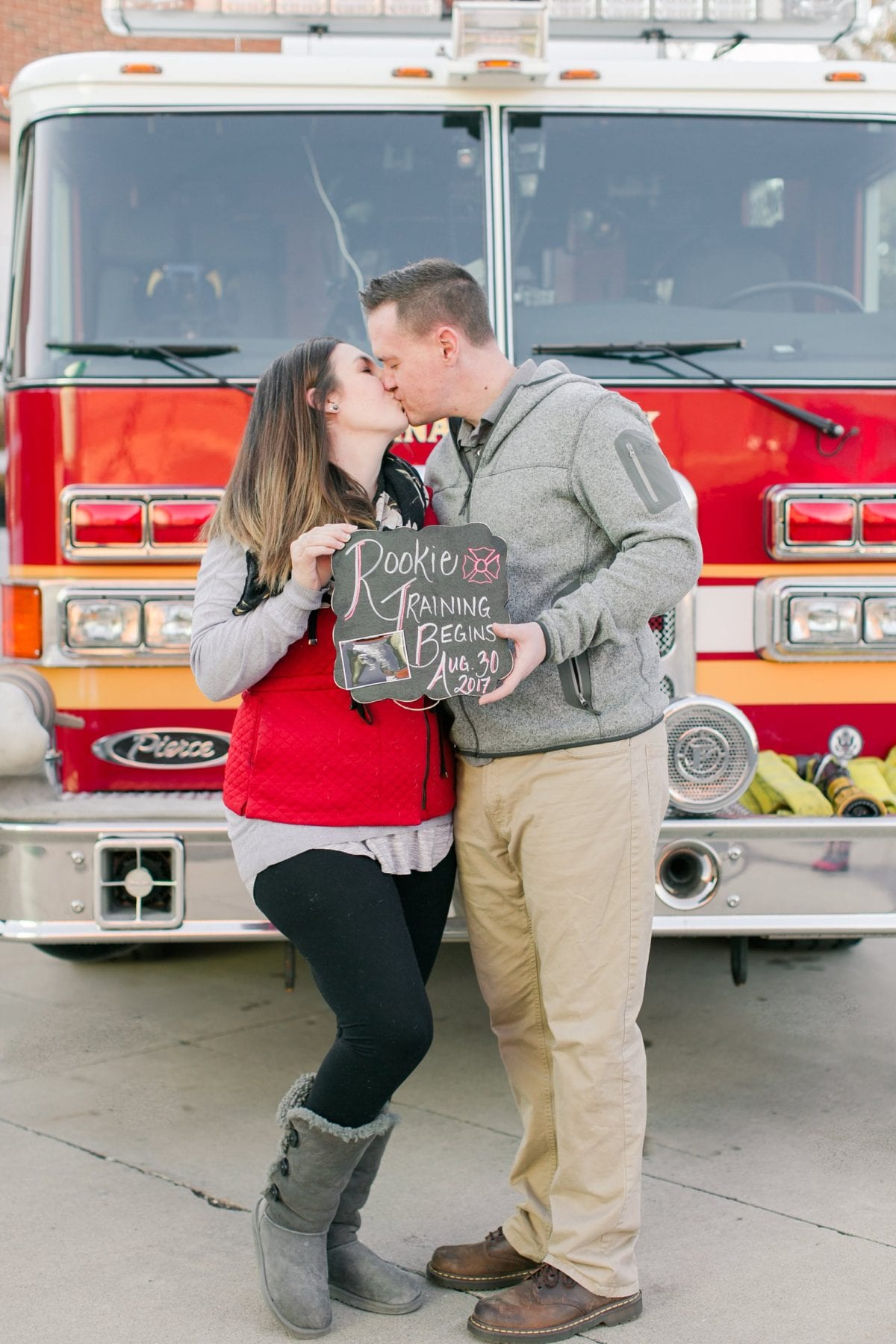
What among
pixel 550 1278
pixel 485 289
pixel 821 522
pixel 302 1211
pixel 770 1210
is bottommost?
pixel 770 1210

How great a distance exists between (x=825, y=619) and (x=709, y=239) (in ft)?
3.77

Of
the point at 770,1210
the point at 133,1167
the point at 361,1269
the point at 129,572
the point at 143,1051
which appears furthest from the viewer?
the point at 143,1051

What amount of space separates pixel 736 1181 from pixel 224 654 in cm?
193

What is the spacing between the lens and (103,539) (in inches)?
155

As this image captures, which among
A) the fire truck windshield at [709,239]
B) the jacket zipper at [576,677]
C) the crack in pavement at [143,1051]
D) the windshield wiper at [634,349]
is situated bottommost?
the crack in pavement at [143,1051]

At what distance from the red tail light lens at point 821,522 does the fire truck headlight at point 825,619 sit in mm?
156

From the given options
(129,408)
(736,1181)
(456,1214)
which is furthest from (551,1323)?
(129,408)

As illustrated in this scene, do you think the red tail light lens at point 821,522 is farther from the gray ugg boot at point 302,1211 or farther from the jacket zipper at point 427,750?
the gray ugg boot at point 302,1211

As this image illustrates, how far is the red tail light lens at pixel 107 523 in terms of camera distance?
12.9 ft

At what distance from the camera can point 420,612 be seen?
2.74 metres

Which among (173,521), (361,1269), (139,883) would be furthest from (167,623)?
(361,1269)

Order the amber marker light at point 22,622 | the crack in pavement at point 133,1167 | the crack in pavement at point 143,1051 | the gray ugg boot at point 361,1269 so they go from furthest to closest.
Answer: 1. the crack in pavement at point 143,1051
2. the amber marker light at point 22,622
3. the crack in pavement at point 133,1167
4. the gray ugg boot at point 361,1269

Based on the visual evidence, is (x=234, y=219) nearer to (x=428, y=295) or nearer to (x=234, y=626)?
(x=428, y=295)

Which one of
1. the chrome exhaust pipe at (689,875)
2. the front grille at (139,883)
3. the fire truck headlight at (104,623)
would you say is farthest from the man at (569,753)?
the fire truck headlight at (104,623)
